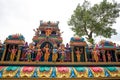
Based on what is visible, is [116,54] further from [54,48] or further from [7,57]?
[7,57]

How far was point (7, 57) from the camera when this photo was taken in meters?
10.3

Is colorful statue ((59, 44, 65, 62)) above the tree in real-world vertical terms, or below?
below

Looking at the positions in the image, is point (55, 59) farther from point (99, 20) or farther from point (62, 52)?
point (99, 20)

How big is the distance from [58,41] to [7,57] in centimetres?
442

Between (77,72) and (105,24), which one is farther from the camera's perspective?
(105,24)

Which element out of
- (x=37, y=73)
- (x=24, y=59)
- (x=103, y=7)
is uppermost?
(x=103, y=7)

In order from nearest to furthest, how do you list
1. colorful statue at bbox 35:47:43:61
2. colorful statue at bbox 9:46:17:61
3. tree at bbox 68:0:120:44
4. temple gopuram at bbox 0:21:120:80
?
temple gopuram at bbox 0:21:120:80
colorful statue at bbox 9:46:17:61
colorful statue at bbox 35:47:43:61
tree at bbox 68:0:120:44

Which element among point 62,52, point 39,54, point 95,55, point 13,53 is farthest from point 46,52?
point 95,55

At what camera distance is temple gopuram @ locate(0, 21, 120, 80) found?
9.30 m

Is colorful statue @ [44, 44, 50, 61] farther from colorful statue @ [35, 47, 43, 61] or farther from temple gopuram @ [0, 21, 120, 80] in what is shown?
colorful statue @ [35, 47, 43, 61]

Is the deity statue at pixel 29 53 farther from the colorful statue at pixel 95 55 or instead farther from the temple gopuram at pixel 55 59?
the colorful statue at pixel 95 55

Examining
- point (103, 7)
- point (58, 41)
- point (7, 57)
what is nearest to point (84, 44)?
point (58, 41)

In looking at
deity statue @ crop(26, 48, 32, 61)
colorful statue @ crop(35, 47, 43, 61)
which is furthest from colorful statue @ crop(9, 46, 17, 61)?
A: colorful statue @ crop(35, 47, 43, 61)

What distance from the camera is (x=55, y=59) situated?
10.4 meters
